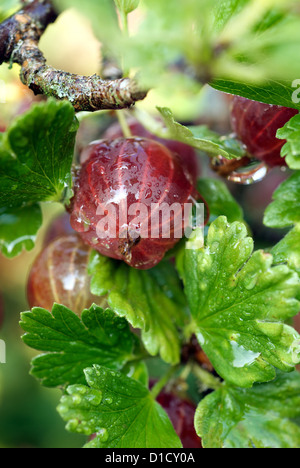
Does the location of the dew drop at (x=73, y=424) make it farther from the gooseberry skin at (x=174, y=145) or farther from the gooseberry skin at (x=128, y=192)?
the gooseberry skin at (x=174, y=145)

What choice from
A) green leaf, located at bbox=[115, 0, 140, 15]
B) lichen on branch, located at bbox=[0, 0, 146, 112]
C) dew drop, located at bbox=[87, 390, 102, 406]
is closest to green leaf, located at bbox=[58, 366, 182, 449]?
dew drop, located at bbox=[87, 390, 102, 406]

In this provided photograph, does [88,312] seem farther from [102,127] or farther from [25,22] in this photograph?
[102,127]

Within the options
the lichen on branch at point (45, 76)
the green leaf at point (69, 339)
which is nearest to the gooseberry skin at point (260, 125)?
the lichen on branch at point (45, 76)

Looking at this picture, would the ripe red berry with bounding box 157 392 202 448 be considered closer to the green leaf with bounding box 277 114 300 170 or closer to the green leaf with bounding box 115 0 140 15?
the green leaf with bounding box 277 114 300 170

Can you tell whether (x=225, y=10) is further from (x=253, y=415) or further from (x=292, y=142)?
(x=253, y=415)

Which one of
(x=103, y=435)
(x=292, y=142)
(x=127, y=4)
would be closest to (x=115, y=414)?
(x=103, y=435)
